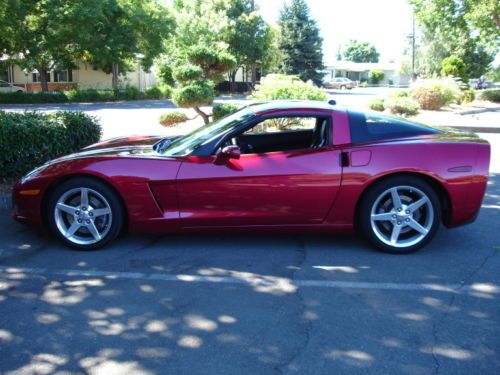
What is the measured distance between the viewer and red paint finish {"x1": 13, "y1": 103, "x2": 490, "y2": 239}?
4852 millimetres

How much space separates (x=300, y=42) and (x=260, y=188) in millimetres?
46677

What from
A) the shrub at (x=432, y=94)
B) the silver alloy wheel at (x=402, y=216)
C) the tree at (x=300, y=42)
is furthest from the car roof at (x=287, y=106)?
the tree at (x=300, y=42)

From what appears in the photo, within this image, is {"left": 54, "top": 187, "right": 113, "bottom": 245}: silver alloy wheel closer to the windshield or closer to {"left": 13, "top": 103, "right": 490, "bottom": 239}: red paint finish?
{"left": 13, "top": 103, "right": 490, "bottom": 239}: red paint finish

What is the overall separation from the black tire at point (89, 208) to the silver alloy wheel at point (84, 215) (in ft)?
0.04

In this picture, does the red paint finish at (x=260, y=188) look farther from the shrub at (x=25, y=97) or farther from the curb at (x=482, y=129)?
the shrub at (x=25, y=97)

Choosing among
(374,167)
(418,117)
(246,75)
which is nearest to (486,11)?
(418,117)

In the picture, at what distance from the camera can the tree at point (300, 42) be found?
1953 inches

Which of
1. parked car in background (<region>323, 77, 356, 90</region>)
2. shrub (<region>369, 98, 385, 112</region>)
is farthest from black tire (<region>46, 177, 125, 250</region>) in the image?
parked car in background (<region>323, 77, 356, 90</region>)

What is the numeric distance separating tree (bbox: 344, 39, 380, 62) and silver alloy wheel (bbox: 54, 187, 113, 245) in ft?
430

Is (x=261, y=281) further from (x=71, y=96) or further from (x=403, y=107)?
(x=71, y=96)

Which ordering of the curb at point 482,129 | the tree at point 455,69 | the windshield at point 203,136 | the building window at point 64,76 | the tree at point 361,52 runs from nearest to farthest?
the windshield at point 203,136, the curb at point 482,129, the tree at point 455,69, the building window at point 64,76, the tree at point 361,52

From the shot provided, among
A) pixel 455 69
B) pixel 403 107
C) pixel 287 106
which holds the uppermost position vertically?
pixel 455 69

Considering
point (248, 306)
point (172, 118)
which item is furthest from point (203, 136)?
point (172, 118)

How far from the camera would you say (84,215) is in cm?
501
